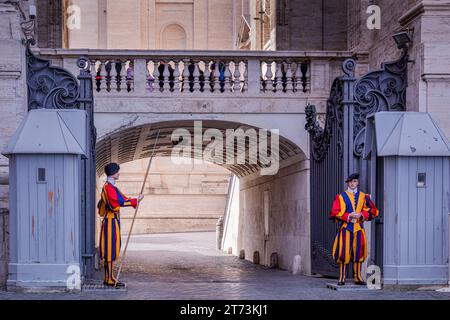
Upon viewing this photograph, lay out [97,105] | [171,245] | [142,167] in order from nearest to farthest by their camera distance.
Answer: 1. [97,105]
2. [171,245]
3. [142,167]

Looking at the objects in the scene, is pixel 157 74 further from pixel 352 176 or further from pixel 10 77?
pixel 352 176

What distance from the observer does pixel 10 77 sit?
51.3 feet

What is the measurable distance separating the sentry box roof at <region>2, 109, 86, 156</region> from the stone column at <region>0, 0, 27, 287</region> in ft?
7.33

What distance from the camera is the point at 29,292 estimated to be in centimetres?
1277

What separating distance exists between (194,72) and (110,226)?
7491 millimetres

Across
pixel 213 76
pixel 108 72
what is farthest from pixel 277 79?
pixel 108 72

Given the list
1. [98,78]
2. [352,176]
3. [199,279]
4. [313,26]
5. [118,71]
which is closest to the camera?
[352,176]

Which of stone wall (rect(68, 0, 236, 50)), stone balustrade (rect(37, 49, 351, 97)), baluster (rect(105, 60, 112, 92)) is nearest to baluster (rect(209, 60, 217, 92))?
stone balustrade (rect(37, 49, 351, 97))

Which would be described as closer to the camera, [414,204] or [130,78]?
[414,204]

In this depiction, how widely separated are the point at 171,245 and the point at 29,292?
23873 millimetres

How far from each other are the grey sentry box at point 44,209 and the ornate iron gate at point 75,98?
1063 mm
